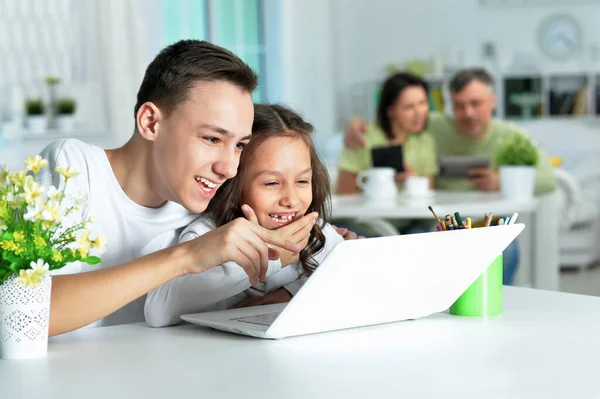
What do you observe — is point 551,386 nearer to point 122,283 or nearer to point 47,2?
point 122,283

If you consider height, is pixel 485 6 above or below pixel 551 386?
above

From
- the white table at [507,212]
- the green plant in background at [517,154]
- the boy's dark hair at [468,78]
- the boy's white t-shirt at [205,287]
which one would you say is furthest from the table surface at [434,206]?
the boy's white t-shirt at [205,287]

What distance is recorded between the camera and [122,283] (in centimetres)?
127

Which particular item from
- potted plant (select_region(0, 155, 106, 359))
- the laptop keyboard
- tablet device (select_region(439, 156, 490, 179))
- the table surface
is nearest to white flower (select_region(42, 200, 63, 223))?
potted plant (select_region(0, 155, 106, 359))

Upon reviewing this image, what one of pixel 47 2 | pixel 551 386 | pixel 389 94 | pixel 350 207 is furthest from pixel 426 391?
pixel 47 2

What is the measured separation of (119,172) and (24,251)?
557mm

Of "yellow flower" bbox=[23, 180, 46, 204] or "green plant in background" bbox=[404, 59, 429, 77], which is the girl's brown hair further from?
"green plant in background" bbox=[404, 59, 429, 77]

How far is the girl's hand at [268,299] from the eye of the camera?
1.56m

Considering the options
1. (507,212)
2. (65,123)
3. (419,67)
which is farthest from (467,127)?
(419,67)

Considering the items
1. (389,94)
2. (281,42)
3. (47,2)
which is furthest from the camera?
(281,42)

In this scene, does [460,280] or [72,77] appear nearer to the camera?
[460,280]

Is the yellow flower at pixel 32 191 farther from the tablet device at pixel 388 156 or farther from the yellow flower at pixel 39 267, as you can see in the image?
the tablet device at pixel 388 156

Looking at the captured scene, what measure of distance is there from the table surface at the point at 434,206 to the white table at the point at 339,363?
1.77 m

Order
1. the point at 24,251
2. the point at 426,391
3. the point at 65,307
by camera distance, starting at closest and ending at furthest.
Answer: the point at 426,391 < the point at 24,251 < the point at 65,307
